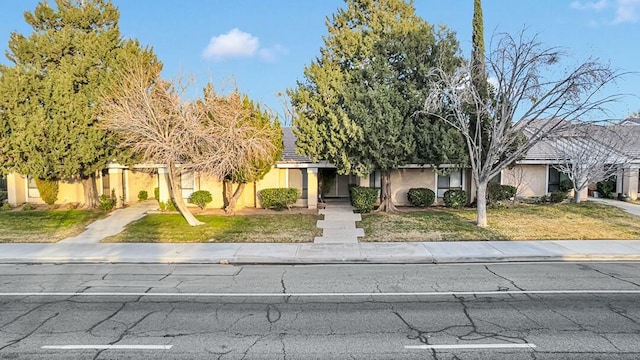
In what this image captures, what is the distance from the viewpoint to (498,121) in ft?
51.9

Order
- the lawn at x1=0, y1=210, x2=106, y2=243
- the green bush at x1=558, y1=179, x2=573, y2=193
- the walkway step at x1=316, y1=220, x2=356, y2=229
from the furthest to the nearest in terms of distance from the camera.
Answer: the green bush at x1=558, y1=179, x2=573, y2=193
the walkway step at x1=316, y1=220, x2=356, y2=229
the lawn at x1=0, y1=210, x2=106, y2=243

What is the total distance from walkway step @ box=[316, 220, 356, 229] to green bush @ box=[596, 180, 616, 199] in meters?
17.1

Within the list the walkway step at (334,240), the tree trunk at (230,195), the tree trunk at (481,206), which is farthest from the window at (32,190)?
the tree trunk at (481,206)

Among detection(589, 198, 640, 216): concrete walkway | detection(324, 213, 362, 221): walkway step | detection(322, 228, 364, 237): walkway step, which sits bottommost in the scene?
detection(322, 228, 364, 237): walkway step

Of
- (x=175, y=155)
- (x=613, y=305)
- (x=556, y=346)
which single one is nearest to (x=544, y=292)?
(x=613, y=305)

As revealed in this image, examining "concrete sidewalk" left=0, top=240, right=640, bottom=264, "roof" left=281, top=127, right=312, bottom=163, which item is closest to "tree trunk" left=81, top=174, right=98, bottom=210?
"concrete sidewalk" left=0, top=240, right=640, bottom=264

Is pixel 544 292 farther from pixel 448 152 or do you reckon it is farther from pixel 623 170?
pixel 623 170

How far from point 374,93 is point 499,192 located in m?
8.41

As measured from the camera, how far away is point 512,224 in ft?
50.9

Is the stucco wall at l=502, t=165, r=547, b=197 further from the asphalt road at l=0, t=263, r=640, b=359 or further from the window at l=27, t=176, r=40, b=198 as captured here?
the window at l=27, t=176, r=40, b=198

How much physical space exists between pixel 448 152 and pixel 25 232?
16.4 meters

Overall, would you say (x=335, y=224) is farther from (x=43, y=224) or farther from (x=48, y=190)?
(x=48, y=190)

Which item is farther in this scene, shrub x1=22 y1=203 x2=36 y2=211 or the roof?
the roof

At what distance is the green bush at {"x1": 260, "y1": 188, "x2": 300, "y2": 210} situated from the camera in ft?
64.7
